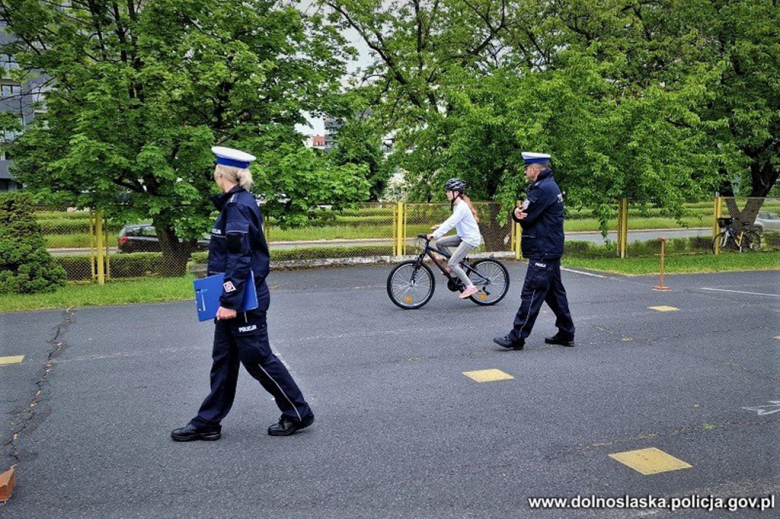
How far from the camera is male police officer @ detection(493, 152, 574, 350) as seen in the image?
279 inches

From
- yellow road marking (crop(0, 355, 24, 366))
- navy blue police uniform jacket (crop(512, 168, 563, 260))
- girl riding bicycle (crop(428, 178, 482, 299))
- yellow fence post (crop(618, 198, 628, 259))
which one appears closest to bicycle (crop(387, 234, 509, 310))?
girl riding bicycle (crop(428, 178, 482, 299))

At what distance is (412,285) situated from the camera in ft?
32.9

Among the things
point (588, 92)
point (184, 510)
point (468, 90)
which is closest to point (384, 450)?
point (184, 510)

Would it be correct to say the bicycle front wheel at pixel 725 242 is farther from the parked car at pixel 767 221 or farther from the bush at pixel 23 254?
the bush at pixel 23 254

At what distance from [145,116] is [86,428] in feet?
35.2

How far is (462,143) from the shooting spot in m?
17.2

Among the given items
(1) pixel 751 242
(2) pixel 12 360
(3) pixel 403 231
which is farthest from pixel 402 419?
(1) pixel 751 242

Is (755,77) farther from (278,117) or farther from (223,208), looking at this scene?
(223,208)

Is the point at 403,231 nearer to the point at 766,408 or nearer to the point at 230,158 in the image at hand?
the point at 766,408

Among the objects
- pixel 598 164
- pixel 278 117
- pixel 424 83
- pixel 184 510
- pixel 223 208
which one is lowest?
pixel 184 510

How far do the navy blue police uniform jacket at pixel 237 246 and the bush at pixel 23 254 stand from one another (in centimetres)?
928

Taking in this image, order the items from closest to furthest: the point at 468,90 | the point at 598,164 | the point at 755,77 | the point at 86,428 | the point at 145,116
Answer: the point at 86,428 < the point at 145,116 < the point at 598,164 < the point at 468,90 < the point at 755,77

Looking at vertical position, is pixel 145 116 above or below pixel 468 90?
below

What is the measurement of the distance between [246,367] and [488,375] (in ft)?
8.48
